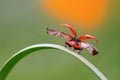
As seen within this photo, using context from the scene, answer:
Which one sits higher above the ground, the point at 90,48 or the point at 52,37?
the point at 52,37

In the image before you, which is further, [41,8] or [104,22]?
[41,8]

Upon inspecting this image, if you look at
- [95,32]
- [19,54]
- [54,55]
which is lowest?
[19,54]

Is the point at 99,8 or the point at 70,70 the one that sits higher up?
the point at 99,8

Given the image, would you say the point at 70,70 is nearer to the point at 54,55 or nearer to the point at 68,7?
the point at 54,55

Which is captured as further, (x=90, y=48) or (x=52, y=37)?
(x=52, y=37)

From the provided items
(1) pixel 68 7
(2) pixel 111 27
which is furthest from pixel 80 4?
(2) pixel 111 27

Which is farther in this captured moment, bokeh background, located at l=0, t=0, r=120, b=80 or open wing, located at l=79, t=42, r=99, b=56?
bokeh background, located at l=0, t=0, r=120, b=80

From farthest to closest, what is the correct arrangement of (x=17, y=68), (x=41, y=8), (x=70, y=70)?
1. (x=41, y=8)
2. (x=17, y=68)
3. (x=70, y=70)

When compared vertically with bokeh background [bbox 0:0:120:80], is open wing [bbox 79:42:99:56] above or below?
below
